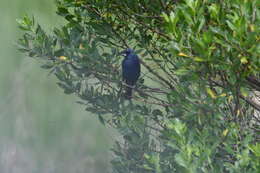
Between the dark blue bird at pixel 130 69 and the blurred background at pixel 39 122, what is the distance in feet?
4.66

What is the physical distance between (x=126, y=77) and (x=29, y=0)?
233 cm

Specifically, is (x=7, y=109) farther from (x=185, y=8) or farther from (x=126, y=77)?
(x=185, y=8)

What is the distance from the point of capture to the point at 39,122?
5.68 m

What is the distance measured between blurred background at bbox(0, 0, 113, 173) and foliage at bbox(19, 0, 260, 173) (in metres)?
2.02

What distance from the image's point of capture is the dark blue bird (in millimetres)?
3758

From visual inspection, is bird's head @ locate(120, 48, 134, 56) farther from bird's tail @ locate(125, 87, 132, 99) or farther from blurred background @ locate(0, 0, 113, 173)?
blurred background @ locate(0, 0, 113, 173)

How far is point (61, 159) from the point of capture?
18.9 ft

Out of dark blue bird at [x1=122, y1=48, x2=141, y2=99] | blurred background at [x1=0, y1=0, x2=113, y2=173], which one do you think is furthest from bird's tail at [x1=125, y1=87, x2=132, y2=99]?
blurred background at [x1=0, y1=0, x2=113, y2=173]

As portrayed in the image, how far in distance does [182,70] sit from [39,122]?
3570 mm

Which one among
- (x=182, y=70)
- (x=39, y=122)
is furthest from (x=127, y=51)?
(x=39, y=122)

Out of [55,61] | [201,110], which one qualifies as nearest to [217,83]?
[201,110]

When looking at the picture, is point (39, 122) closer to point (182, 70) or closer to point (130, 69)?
point (130, 69)

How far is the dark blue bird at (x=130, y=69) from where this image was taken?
12.3 feet

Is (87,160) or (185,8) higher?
(185,8)
